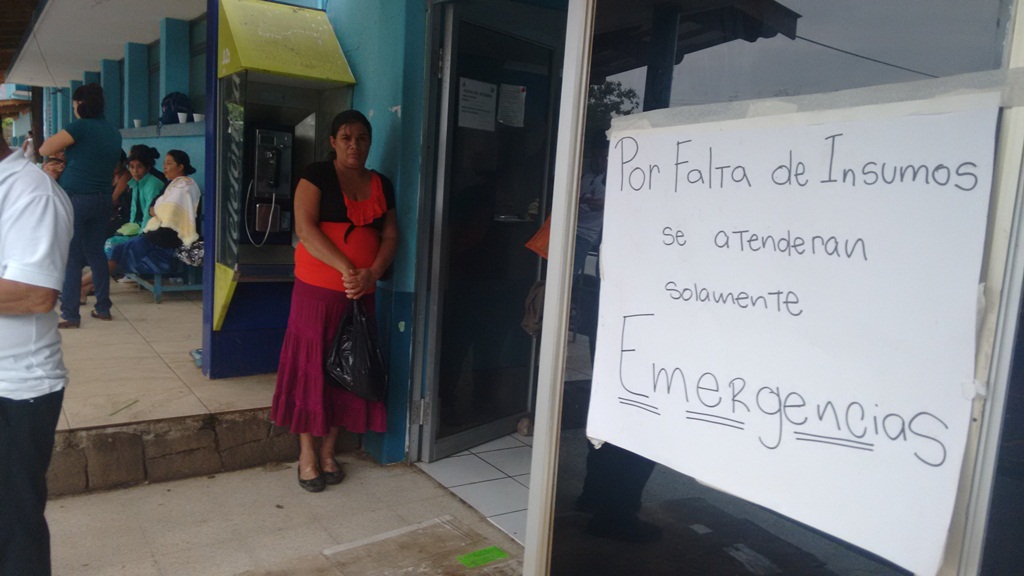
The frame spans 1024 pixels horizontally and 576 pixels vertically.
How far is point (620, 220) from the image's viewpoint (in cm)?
169

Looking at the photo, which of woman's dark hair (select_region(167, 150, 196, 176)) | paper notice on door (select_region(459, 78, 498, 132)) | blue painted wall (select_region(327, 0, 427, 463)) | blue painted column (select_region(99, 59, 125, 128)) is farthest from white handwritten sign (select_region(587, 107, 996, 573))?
blue painted column (select_region(99, 59, 125, 128))

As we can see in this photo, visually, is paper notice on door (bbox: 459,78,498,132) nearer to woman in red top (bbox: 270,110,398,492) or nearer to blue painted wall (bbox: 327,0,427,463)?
blue painted wall (bbox: 327,0,427,463)

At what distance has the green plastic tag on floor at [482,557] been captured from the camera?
2745mm

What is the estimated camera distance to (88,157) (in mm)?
4750

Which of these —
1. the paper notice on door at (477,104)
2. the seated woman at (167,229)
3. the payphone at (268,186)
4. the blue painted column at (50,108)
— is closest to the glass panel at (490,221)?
the paper notice on door at (477,104)

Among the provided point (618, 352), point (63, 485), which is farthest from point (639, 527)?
point (63, 485)

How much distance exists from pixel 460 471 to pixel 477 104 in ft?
6.14

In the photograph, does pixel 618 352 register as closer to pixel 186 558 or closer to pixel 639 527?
pixel 639 527

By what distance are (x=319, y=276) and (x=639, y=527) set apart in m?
1.94

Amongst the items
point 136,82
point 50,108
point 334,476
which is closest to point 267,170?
point 334,476

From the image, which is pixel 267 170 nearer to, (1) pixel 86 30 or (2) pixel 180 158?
(2) pixel 180 158

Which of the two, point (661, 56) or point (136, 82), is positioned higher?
point (136, 82)

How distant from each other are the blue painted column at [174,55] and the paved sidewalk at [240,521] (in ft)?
21.6

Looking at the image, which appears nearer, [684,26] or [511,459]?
[684,26]
